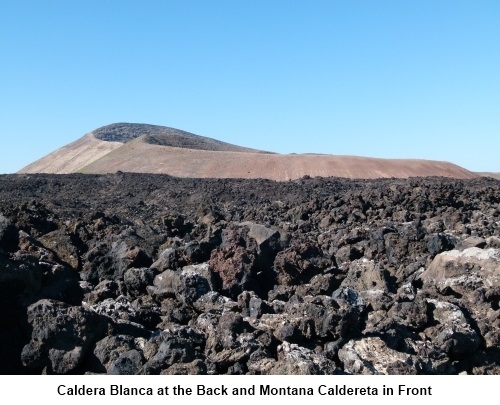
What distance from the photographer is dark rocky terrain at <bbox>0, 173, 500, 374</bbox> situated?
21.1 ft

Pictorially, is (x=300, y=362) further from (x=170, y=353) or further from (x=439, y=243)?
(x=439, y=243)

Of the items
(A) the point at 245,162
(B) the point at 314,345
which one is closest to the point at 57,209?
(B) the point at 314,345

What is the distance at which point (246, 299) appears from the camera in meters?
8.39

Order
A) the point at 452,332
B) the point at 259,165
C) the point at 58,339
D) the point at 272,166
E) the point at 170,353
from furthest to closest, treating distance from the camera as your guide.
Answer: the point at 259,165
the point at 272,166
the point at 452,332
the point at 58,339
the point at 170,353

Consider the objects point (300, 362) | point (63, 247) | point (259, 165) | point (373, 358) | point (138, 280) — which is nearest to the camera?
point (300, 362)

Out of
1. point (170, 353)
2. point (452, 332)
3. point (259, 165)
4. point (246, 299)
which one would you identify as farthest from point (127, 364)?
point (259, 165)

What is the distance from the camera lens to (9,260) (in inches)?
308

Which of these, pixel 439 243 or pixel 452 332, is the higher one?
→ pixel 439 243

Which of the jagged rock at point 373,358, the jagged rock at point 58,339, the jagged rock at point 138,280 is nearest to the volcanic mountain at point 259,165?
the jagged rock at point 138,280

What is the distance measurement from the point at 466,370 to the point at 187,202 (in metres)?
21.9

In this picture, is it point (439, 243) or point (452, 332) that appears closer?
point (452, 332)

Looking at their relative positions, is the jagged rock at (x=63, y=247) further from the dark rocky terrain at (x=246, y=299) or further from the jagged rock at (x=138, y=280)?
Result: the jagged rock at (x=138, y=280)

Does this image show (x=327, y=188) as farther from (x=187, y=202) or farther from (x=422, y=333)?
(x=422, y=333)

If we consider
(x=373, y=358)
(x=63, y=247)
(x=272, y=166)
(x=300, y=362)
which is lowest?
(x=373, y=358)
